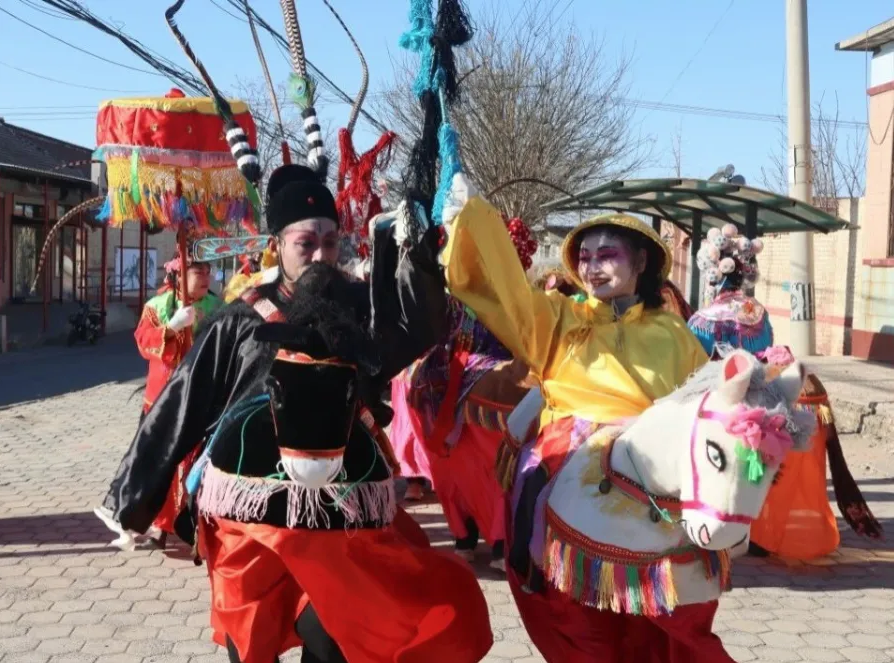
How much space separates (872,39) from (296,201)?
515 inches

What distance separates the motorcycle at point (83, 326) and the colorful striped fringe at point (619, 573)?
1858cm

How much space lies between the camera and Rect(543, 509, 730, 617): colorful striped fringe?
2.66m

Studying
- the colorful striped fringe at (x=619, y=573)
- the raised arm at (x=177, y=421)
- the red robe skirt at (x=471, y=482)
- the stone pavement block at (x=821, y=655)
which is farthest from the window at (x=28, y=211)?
the colorful striped fringe at (x=619, y=573)

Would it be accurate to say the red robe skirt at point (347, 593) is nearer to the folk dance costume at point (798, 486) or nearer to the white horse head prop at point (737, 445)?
the white horse head prop at point (737, 445)

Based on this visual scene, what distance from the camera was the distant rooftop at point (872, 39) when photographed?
13.4 m

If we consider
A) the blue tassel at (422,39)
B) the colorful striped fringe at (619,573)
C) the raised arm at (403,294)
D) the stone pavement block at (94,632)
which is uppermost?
the blue tassel at (422,39)

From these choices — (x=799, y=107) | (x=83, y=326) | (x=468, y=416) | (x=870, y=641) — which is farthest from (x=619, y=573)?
(x=83, y=326)

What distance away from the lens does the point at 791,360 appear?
8.56 ft

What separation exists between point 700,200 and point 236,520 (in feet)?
24.3

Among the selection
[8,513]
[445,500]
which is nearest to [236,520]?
[445,500]

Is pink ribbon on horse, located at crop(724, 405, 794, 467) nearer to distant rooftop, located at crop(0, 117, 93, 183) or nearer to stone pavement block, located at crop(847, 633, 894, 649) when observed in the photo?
stone pavement block, located at crop(847, 633, 894, 649)

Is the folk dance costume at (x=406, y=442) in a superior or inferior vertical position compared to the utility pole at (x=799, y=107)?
inferior

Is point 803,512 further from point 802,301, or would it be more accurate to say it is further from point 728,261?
point 802,301

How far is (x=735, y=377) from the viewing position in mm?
2316
